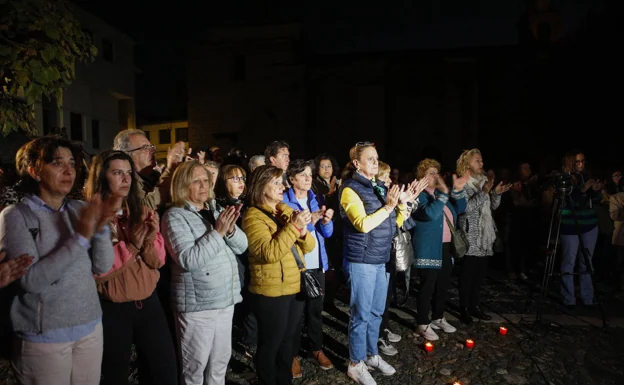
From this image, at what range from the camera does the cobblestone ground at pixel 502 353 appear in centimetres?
432

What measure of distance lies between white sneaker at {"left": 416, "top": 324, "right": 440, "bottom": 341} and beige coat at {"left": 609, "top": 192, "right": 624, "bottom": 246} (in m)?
4.87

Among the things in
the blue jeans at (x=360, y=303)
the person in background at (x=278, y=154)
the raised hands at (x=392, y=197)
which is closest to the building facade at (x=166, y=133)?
the person in background at (x=278, y=154)

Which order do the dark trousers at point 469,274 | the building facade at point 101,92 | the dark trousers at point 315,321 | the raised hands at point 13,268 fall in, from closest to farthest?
the raised hands at point 13,268 < the dark trousers at point 315,321 < the dark trousers at point 469,274 < the building facade at point 101,92

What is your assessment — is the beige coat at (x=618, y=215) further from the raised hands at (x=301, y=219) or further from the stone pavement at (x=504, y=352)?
the raised hands at (x=301, y=219)

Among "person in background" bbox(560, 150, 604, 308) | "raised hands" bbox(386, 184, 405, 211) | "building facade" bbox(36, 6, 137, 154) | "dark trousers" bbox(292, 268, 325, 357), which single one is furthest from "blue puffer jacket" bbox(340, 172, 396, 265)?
"building facade" bbox(36, 6, 137, 154)

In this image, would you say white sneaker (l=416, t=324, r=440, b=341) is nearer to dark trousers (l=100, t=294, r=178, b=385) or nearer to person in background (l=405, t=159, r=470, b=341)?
person in background (l=405, t=159, r=470, b=341)

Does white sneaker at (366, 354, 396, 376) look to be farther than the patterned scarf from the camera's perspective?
No

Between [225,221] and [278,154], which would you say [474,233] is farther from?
[225,221]

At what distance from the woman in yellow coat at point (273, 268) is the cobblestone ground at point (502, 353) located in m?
0.90

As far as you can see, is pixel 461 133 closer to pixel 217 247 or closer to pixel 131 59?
pixel 131 59

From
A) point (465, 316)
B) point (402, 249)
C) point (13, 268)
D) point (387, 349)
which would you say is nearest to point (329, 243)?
point (402, 249)

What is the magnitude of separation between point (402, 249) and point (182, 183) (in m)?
2.82

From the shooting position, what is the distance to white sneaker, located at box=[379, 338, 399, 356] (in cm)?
486

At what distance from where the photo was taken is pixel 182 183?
3.33 metres
